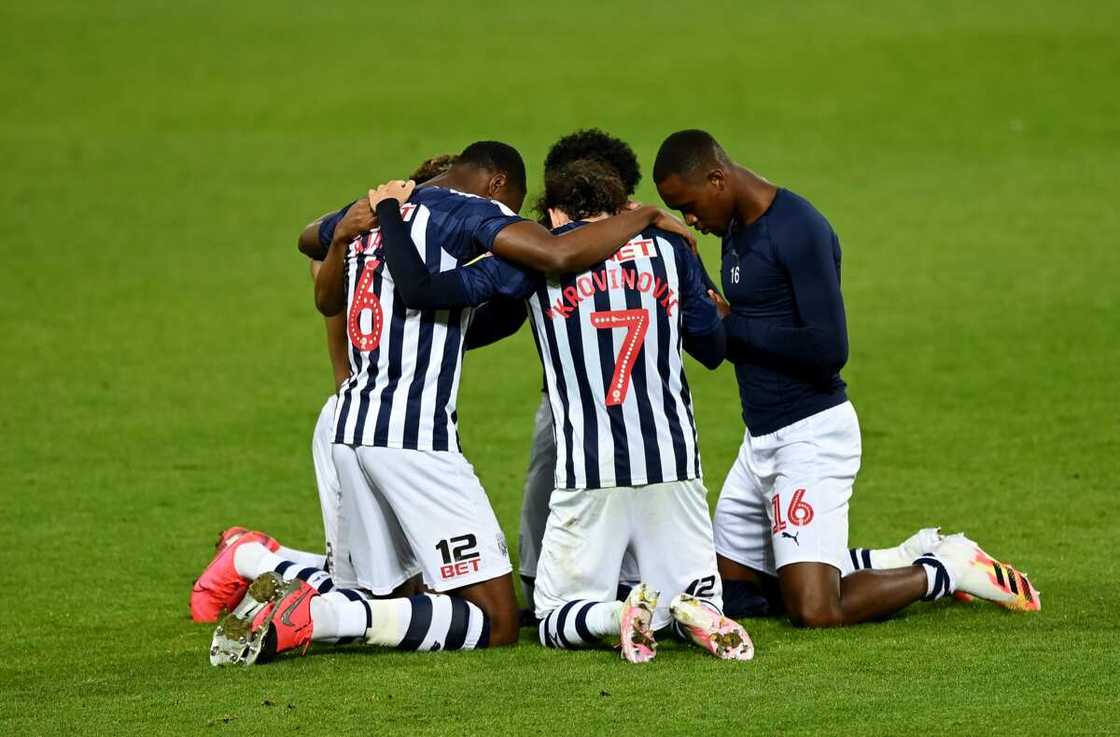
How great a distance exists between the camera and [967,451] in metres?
10.5

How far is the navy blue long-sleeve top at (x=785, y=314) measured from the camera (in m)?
6.68

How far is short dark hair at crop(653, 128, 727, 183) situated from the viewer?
21.8 ft

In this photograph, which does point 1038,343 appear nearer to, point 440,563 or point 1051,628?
point 1051,628

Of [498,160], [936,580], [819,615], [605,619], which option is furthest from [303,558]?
[936,580]

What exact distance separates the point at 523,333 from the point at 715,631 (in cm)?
901

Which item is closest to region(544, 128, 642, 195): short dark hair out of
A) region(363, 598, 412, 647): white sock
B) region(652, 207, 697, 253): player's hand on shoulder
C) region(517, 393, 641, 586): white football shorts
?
region(652, 207, 697, 253): player's hand on shoulder

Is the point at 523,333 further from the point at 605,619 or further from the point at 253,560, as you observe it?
the point at 605,619

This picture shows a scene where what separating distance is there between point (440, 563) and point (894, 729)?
192cm

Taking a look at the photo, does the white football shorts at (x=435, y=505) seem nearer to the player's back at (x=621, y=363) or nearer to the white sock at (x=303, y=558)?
the player's back at (x=621, y=363)

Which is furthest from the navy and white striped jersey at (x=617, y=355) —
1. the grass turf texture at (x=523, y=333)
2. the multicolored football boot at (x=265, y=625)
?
the multicolored football boot at (x=265, y=625)

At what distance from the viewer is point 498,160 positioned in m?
6.70

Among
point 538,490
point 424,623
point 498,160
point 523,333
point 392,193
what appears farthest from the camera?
point 523,333

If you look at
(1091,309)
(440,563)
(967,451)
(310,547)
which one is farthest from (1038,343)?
(440,563)

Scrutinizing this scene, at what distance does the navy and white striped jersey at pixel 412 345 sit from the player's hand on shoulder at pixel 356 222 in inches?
3.8
